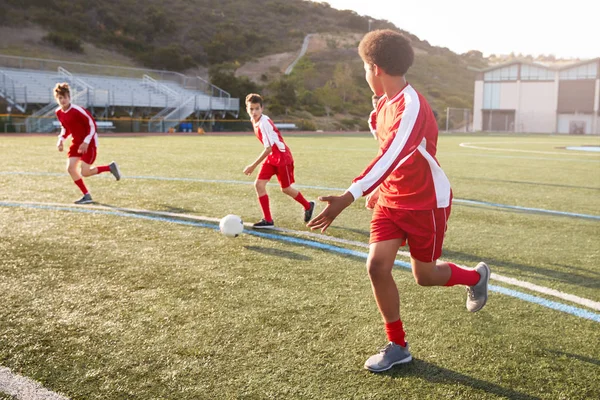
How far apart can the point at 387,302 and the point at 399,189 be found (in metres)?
0.62

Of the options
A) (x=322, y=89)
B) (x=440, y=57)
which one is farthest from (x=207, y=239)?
(x=440, y=57)

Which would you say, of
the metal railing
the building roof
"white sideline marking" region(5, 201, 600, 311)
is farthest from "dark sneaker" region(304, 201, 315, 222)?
the building roof

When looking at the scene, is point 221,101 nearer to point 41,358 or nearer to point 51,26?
point 51,26

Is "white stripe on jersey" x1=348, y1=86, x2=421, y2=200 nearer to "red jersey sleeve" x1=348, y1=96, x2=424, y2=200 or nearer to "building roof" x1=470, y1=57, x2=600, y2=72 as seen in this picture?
"red jersey sleeve" x1=348, y1=96, x2=424, y2=200

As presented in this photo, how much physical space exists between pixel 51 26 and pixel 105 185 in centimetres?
6026

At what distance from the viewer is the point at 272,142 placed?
21.5 ft

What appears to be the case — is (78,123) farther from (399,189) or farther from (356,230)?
(399,189)

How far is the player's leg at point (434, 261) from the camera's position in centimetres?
300

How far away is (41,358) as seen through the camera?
2887 millimetres

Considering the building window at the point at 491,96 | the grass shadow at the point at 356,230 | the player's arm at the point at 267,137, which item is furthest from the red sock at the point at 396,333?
the building window at the point at 491,96

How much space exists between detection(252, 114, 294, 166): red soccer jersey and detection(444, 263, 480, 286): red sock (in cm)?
358

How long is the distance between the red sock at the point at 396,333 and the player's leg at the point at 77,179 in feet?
19.6

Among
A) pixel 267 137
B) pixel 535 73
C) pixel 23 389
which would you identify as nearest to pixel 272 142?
pixel 267 137

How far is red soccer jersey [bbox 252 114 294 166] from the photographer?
6.53 meters
